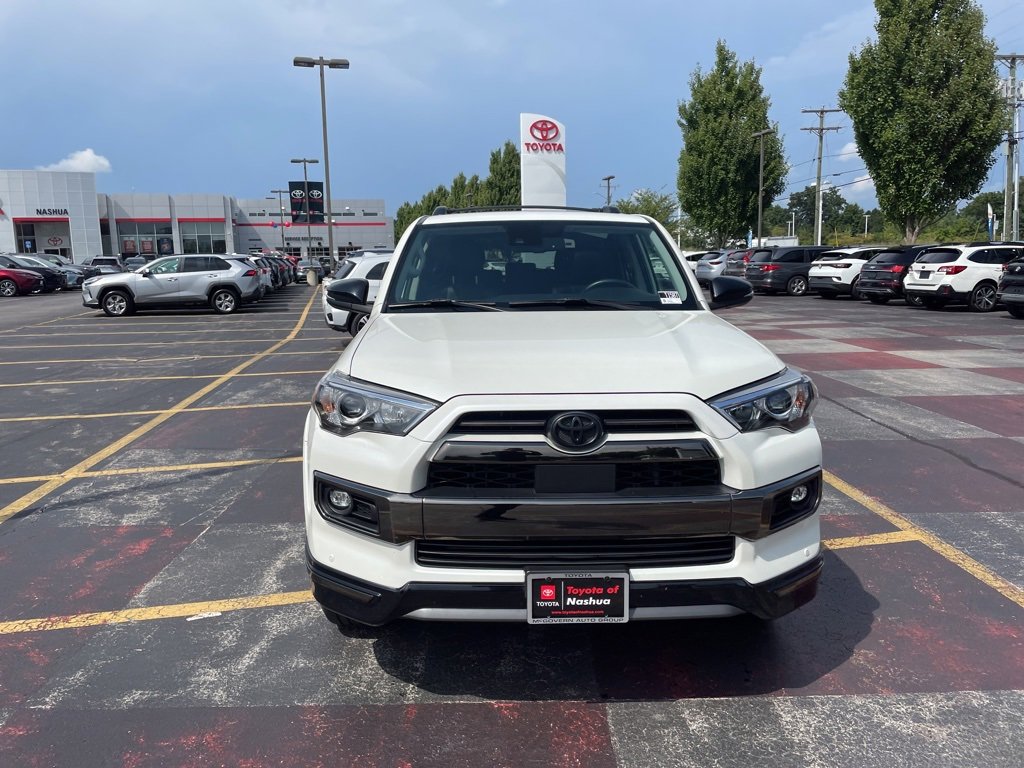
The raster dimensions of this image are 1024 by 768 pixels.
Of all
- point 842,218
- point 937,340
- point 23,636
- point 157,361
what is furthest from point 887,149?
point 842,218

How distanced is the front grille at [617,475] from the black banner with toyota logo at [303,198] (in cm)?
6748

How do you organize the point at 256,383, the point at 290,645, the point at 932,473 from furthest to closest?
the point at 256,383, the point at 932,473, the point at 290,645

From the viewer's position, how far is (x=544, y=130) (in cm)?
2172

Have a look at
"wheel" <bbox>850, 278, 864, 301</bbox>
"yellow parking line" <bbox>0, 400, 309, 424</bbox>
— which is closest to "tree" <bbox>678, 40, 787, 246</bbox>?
"wheel" <bbox>850, 278, 864, 301</bbox>

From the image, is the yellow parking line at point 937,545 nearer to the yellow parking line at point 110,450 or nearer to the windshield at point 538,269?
the windshield at point 538,269

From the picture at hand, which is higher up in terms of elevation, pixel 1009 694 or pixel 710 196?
pixel 710 196

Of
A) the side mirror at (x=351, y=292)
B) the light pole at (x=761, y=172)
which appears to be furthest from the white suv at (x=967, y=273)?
the light pole at (x=761, y=172)

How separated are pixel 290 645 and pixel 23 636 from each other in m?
1.22

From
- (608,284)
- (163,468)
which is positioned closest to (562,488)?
(608,284)

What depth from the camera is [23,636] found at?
3443mm

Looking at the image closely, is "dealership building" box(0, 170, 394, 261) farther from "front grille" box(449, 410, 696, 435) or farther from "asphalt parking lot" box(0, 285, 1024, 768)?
"front grille" box(449, 410, 696, 435)

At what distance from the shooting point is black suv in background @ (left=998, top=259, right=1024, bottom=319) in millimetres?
16672

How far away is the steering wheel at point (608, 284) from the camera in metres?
4.14

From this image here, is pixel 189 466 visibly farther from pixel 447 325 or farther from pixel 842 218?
pixel 842 218
